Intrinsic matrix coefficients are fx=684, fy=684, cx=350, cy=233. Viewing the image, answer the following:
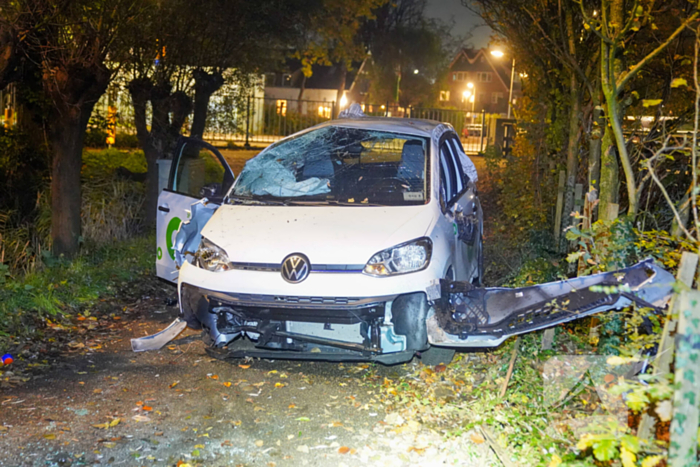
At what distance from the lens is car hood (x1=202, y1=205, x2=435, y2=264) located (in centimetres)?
483

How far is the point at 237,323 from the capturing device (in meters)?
5.14

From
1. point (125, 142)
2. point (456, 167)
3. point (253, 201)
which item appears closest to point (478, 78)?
point (125, 142)

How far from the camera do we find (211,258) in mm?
5152

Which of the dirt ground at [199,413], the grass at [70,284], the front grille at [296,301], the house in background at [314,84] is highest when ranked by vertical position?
the house in background at [314,84]

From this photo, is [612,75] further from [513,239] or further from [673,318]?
[513,239]

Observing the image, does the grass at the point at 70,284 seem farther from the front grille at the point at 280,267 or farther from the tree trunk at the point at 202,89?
the tree trunk at the point at 202,89

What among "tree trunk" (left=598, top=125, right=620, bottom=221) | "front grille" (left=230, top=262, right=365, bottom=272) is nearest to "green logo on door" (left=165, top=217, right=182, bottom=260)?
"front grille" (left=230, top=262, right=365, bottom=272)

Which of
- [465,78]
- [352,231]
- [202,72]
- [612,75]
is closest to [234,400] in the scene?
[352,231]

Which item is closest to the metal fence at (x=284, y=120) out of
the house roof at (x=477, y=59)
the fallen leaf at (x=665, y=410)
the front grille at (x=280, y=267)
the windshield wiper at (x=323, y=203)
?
the windshield wiper at (x=323, y=203)

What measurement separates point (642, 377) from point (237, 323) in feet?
10.2

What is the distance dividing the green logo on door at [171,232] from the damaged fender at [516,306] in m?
2.88

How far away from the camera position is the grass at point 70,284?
6.47 meters

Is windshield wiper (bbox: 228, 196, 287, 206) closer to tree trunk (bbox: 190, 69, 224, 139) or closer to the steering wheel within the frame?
the steering wheel

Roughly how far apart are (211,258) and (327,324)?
1023mm
